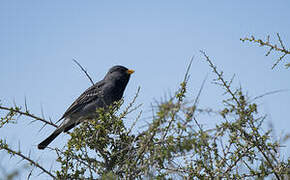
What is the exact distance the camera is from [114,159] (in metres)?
4.06

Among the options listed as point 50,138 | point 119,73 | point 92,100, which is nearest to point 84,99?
point 92,100

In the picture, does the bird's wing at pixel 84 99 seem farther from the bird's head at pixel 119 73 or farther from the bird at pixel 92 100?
the bird's head at pixel 119 73

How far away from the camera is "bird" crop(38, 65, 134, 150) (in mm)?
7820

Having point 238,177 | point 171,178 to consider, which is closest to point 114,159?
point 171,178

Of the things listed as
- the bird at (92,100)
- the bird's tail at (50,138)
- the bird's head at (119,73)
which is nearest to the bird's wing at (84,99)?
the bird at (92,100)

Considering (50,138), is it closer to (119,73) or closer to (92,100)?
(92,100)

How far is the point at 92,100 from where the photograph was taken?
328 inches

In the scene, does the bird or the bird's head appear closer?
the bird

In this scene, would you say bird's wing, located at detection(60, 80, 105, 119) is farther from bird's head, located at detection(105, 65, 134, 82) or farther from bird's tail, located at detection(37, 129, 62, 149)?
bird's tail, located at detection(37, 129, 62, 149)

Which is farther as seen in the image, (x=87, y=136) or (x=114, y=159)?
(x=87, y=136)

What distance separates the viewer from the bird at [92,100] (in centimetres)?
782

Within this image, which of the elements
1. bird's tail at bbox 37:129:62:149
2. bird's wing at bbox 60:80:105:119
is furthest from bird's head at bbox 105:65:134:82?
bird's tail at bbox 37:129:62:149

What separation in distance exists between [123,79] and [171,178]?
5772mm

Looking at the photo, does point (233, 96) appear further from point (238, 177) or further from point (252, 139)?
point (238, 177)
